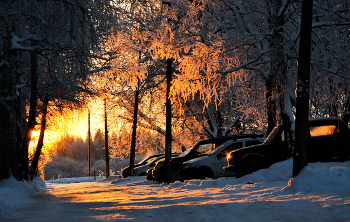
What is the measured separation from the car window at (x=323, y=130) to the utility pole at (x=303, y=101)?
3.57 m

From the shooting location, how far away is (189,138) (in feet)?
98.9

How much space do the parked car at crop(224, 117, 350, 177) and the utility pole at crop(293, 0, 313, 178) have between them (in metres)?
3.45

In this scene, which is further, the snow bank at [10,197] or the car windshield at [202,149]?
the car windshield at [202,149]

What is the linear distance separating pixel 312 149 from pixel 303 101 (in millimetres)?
3721

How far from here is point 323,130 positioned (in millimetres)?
12500

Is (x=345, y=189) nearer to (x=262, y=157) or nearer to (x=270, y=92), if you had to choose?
(x=262, y=157)

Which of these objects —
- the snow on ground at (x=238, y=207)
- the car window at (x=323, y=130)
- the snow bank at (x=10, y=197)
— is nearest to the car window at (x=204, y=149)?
the car window at (x=323, y=130)

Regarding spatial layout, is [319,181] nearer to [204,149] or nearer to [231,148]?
[231,148]

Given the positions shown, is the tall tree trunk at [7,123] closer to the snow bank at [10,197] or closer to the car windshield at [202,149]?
the snow bank at [10,197]

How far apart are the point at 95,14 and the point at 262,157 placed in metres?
7.45

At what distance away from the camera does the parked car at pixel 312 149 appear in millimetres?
12117

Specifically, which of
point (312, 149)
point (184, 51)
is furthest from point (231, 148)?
point (184, 51)

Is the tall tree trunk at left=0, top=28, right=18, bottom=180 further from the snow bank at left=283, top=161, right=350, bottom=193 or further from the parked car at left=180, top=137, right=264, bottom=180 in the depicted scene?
the snow bank at left=283, top=161, right=350, bottom=193

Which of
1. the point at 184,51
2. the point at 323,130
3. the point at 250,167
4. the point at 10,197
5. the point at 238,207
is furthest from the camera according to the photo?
the point at 184,51
